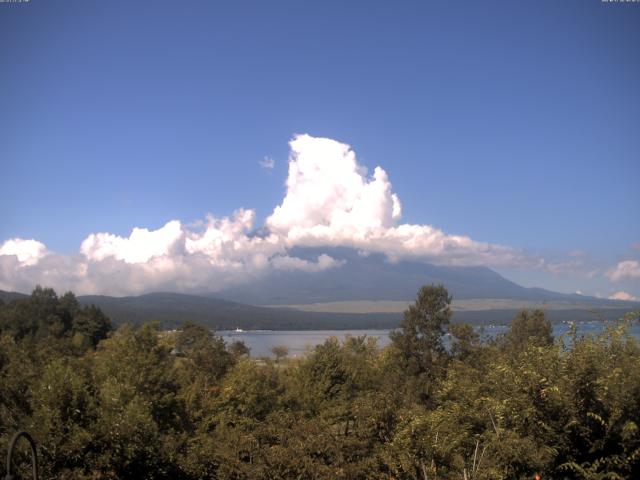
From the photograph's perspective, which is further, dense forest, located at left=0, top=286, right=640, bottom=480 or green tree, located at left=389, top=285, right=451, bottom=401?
green tree, located at left=389, top=285, right=451, bottom=401

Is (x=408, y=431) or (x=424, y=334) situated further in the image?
(x=424, y=334)

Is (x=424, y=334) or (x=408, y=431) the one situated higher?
(x=408, y=431)

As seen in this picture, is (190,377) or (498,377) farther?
(190,377)

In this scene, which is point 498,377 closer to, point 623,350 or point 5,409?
point 623,350

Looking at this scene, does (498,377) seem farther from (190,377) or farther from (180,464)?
(190,377)

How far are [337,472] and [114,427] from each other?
5.76 metres

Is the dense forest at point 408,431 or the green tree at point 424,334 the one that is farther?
the green tree at point 424,334

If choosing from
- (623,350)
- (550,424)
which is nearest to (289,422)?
(550,424)

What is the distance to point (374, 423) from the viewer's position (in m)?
13.2

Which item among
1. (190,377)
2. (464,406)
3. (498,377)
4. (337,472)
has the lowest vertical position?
(190,377)

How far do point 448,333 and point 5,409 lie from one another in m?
38.8

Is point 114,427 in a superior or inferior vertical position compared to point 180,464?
superior

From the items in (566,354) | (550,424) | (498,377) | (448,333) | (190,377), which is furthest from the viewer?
(448,333)

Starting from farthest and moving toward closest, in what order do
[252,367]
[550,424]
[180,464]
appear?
[252,367], [180,464], [550,424]
